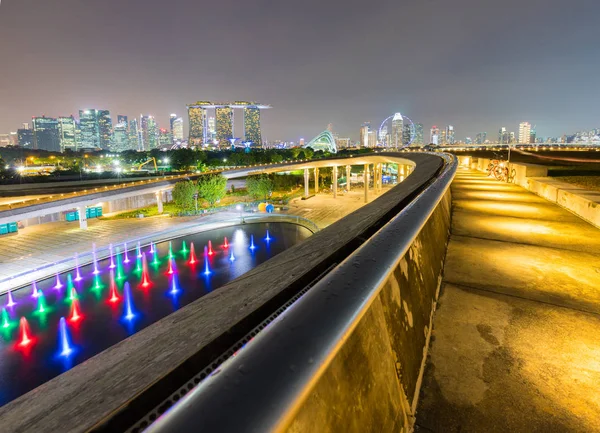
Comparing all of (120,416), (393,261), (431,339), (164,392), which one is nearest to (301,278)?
(393,261)

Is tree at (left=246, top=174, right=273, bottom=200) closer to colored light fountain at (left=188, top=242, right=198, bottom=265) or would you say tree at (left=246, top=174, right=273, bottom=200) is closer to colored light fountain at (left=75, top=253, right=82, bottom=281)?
colored light fountain at (left=188, top=242, right=198, bottom=265)

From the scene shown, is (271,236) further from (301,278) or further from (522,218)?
(301,278)

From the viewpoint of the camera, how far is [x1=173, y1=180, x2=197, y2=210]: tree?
139 feet

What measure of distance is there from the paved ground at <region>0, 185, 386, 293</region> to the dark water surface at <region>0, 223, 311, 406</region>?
2796 millimetres

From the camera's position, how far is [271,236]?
32.6m

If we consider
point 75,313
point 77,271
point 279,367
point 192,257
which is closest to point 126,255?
point 77,271

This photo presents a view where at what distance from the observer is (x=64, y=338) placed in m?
14.8

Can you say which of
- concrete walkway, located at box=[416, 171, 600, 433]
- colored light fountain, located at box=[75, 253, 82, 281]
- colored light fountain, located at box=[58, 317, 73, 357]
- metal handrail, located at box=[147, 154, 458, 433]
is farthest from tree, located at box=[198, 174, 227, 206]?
metal handrail, located at box=[147, 154, 458, 433]

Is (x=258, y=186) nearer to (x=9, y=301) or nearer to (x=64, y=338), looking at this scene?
(x=9, y=301)

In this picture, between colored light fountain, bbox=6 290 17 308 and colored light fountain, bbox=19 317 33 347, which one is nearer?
colored light fountain, bbox=19 317 33 347

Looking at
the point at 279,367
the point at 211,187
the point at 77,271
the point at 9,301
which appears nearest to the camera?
the point at 279,367

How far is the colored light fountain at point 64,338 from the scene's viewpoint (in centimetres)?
1391

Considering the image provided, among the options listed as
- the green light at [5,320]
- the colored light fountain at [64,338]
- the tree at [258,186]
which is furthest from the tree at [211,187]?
the colored light fountain at [64,338]

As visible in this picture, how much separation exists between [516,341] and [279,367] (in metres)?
3.04
